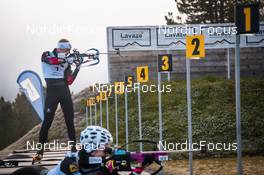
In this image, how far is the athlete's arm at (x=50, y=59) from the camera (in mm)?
6922

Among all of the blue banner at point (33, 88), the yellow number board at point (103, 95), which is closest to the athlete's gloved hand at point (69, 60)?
the blue banner at point (33, 88)

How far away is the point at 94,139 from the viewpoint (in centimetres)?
341

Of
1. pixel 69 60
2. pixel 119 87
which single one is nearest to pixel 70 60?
pixel 69 60

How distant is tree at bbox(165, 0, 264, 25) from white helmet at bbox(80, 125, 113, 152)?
42.2ft

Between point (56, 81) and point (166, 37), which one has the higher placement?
point (166, 37)

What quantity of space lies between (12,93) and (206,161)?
5.16 m

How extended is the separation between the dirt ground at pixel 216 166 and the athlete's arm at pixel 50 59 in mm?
3104

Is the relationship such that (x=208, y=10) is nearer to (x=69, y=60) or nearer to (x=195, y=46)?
(x=195, y=46)

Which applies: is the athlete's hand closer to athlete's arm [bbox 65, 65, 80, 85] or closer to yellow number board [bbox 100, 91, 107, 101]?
athlete's arm [bbox 65, 65, 80, 85]

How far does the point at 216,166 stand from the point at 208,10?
945cm

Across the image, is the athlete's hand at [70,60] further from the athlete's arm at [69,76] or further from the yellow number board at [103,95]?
the yellow number board at [103,95]

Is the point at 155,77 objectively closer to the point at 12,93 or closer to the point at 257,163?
the point at 257,163

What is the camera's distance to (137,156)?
387cm

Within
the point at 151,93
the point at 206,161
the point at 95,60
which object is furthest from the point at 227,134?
the point at 95,60
